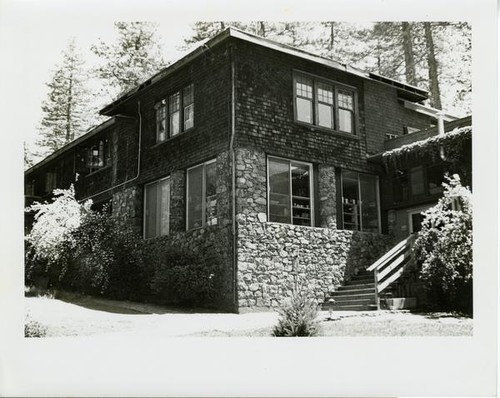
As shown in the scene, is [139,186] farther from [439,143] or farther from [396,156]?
[439,143]

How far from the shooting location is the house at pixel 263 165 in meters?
12.9

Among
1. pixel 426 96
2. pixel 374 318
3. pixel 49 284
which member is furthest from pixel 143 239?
pixel 426 96

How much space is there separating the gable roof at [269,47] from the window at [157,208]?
2498 mm

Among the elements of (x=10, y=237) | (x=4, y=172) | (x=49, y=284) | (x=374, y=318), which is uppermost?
(x=4, y=172)

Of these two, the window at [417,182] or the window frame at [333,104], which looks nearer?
the window at [417,182]

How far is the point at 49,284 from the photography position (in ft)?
33.3

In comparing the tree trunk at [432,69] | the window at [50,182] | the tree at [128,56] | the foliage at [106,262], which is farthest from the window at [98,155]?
the tree trunk at [432,69]

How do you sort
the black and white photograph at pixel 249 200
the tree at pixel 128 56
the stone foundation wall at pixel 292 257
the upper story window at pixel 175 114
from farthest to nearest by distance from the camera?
the upper story window at pixel 175 114, the stone foundation wall at pixel 292 257, the tree at pixel 128 56, the black and white photograph at pixel 249 200

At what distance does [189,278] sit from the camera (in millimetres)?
12203

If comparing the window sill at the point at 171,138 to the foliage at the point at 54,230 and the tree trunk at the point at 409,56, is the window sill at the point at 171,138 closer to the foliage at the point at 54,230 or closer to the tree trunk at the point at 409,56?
the foliage at the point at 54,230

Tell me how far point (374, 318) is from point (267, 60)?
665 cm

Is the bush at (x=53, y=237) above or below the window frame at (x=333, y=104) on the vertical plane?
below

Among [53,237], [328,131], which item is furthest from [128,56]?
[328,131]

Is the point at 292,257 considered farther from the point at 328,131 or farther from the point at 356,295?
the point at 328,131
